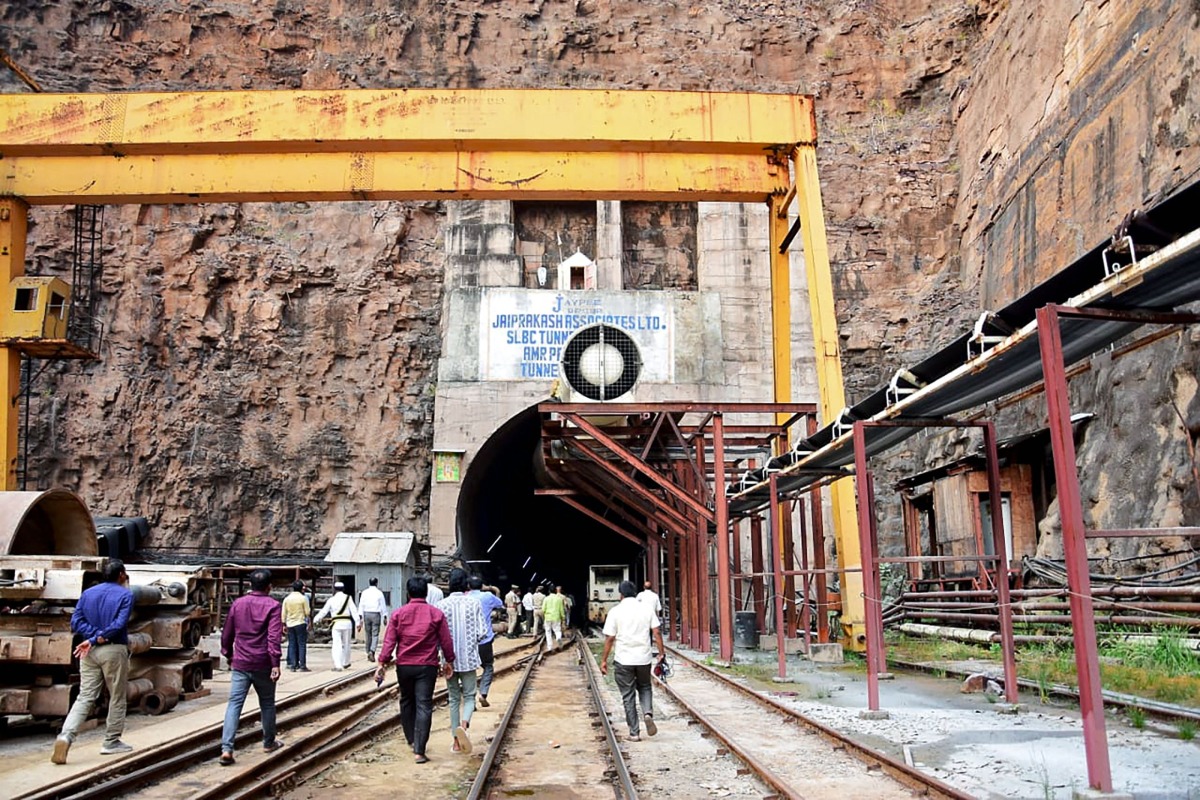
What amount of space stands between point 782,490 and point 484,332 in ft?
47.1

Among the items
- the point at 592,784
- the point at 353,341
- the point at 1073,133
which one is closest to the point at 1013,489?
the point at 1073,133

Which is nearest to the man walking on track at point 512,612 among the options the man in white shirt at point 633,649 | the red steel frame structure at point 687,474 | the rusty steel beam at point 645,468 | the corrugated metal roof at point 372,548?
the corrugated metal roof at point 372,548

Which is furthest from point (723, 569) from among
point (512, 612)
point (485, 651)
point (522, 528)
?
point (522, 528)

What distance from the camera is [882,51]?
110ft

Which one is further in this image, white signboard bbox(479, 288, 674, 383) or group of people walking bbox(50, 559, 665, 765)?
white signboard bbox(479, 288, 674, 383)

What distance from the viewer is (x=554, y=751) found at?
8711mm

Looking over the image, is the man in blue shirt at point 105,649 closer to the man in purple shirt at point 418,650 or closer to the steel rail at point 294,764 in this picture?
the steel rail at point 294,764

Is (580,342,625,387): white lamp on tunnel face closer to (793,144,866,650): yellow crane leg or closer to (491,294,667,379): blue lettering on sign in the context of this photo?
(491,294,667,379): blue lettering on sign

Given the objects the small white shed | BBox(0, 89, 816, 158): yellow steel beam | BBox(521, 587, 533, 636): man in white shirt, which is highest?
BBox(0, 89, 816, 158): yellow steel beam

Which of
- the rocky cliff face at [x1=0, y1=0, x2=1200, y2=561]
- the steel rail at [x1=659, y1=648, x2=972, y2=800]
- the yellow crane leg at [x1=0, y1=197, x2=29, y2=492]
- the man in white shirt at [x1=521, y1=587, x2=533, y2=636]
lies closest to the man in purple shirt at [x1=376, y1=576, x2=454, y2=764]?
the steel rail at [x1=659, y1=648, x2=972, y2=800]

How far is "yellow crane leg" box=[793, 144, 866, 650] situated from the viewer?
1541 centimetres

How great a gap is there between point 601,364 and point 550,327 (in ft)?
6.06

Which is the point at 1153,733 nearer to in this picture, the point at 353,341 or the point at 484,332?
the point at 484,332

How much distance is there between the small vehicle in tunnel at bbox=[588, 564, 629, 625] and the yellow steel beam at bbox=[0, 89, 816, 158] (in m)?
21.3
